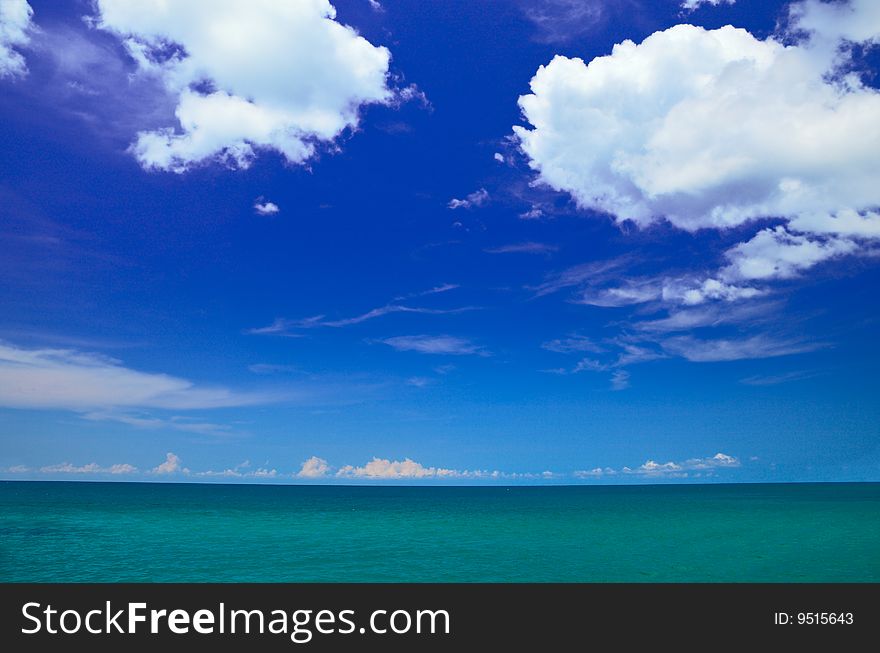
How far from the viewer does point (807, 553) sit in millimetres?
37594

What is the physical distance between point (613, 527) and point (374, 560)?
107 ft

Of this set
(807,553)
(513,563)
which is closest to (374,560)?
(513,563)

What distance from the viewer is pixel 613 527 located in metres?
57.7

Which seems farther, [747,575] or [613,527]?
[613,527]
